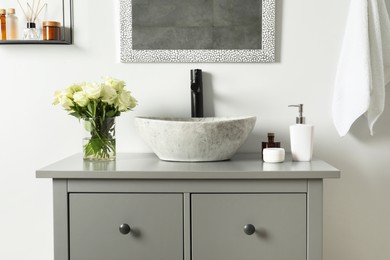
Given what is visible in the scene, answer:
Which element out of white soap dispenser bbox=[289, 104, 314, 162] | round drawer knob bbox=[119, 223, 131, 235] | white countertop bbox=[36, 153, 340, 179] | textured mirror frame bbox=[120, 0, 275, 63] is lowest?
round drawer knob bbox=[119, 223, 131, 235]

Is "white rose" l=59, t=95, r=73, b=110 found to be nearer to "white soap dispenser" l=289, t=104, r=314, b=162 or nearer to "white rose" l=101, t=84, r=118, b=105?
"white rose" l=101, t=84, r=118, b=105

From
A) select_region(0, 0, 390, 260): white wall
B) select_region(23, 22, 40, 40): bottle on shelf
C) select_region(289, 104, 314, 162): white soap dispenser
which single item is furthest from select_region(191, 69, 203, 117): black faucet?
select_region(23, 22, 40, 40): bottle on shelf

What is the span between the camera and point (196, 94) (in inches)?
81.6

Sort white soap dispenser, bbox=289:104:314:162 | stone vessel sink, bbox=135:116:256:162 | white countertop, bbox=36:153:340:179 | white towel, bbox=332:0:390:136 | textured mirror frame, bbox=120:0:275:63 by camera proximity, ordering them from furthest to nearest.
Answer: textured mirror frame, bbox=120:0:275:63
white towel, bbox=332:0:390:136
white soap dispenser, bbox=289:104:314:162
stone vessel sink, bbox=135:116:256:162
white countertop, bbox=36:153:340:179

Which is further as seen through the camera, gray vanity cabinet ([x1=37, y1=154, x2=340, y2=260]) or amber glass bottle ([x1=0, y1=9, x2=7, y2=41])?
amber glass bottle ([x1=0, y1=9, x2=7, y2=41])

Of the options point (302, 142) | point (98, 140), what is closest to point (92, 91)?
point (98, 140)

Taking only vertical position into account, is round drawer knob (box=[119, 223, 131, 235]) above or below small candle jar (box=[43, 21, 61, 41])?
below

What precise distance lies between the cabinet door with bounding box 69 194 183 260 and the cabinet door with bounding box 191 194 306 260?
0.07 meters

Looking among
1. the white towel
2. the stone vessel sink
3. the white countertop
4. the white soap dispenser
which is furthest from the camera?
the white towel

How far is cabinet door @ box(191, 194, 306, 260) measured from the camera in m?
1.66

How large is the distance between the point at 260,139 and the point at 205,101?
9.7 inches

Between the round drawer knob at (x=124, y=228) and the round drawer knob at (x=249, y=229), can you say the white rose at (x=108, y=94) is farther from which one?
the round drawer knob at (x=249, y=229)

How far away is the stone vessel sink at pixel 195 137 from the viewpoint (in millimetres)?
1752

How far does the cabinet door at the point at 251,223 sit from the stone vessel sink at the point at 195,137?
178mm
